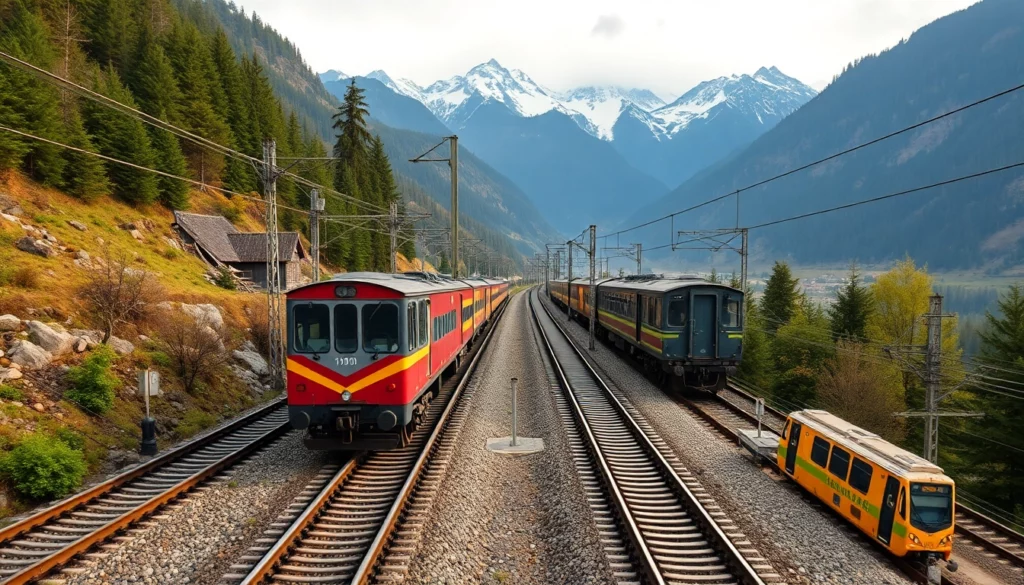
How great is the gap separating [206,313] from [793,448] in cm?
1802

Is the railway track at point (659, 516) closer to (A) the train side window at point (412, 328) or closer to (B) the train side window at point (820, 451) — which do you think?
(B) the train side window at point (820, 451)

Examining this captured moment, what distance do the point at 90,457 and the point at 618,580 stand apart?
10.1 m

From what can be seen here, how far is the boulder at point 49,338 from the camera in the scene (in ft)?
45.2

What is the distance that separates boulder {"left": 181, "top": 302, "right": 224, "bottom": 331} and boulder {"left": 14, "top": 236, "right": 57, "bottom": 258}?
16.2 feet

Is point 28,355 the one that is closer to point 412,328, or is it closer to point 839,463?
point 412,328

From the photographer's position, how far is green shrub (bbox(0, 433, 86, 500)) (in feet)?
32.0

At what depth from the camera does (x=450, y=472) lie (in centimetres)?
1142

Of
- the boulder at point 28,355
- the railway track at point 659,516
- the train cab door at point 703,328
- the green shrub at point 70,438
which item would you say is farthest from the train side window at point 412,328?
the train cab door at point 703,328

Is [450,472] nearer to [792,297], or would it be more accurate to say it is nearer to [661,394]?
[661,394]

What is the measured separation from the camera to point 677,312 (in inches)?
771

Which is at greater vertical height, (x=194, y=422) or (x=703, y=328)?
(x=703, y=328)

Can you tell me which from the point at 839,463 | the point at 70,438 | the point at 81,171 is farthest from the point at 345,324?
the point at 81,171

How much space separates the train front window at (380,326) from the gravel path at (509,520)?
2.69 metres

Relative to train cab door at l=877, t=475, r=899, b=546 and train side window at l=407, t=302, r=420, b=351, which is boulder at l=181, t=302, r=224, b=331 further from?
train cab door at l=877, t=475, r=899, b=546
